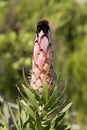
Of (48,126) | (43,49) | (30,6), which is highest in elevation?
(30,6)

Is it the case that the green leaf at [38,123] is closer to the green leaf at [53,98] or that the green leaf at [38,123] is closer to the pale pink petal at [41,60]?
the green leaf at [53,98]

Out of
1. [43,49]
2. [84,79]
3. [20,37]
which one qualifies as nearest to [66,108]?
[43,49]

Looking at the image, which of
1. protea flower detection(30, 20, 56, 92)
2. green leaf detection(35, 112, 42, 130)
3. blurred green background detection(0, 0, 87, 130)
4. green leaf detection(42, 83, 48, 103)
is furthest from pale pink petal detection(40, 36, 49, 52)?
blurred green background detection(0, 0, 87, 130)

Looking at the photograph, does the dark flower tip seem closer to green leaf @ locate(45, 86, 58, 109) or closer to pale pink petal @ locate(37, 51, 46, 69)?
pale pink petal @ locate(37, 51, 46, 69)

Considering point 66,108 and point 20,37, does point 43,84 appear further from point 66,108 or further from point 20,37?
point 20,37

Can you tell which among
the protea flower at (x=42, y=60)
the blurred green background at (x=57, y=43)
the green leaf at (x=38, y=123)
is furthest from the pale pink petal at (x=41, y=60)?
the blurred green background at (x=57, y=43)

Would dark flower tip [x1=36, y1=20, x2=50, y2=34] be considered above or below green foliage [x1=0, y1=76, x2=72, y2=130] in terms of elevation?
above
